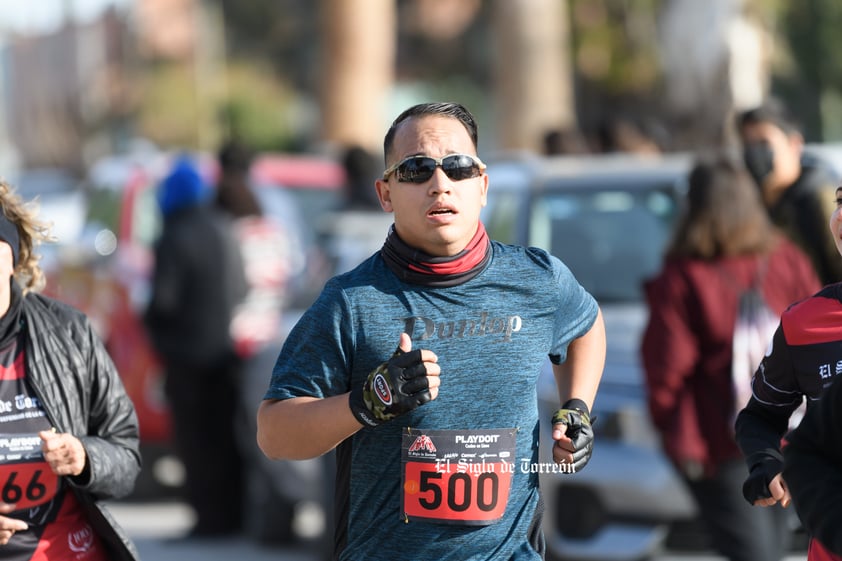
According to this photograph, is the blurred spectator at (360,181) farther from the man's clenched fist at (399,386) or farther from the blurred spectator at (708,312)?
the man's clenched fist at (399,386)

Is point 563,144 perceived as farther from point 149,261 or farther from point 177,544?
point 177,544

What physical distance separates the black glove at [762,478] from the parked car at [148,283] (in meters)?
4.71

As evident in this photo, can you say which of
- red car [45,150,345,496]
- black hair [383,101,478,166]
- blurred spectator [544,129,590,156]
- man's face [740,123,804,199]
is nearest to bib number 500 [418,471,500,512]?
black hair [383,101,478,166]

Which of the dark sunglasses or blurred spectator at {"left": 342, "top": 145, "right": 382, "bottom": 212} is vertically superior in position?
the dark sunglasses

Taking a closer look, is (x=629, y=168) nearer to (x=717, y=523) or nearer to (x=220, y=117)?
(x=717, y=523)

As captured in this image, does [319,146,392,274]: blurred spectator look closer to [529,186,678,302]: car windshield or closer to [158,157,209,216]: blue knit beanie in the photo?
[158,157,209,216]: blue knit beanie

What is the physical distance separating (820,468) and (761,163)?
424 centimetres

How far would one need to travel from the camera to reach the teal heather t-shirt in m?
3.63

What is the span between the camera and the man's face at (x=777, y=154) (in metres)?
6.97

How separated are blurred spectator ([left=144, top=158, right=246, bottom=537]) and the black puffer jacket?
5251 mm

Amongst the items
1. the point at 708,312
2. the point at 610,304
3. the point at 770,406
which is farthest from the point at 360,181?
the point at 770,406

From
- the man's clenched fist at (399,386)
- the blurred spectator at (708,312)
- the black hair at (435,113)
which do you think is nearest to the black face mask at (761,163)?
the blurred spectator at (708,312)

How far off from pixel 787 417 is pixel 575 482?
3.34 m

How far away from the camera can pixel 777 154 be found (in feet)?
23.0
